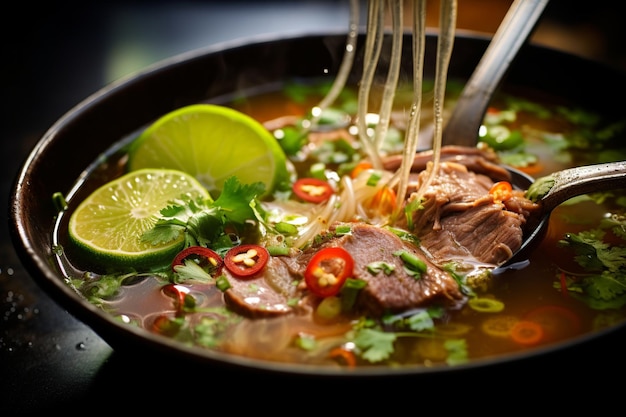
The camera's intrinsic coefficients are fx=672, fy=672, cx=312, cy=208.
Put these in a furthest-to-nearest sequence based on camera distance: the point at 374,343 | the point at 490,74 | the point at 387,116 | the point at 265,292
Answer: the point at 490,74 < the point at 387,116 < the point at 265,292 < the point at 374,343

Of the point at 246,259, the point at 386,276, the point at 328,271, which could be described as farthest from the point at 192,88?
the point at 386,276

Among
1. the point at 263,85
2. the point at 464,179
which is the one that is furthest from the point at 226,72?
the point at 464,179

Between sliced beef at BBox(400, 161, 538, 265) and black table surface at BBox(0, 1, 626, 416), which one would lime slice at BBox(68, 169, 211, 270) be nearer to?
black table surface at BBox(0, 1, 626, 416)

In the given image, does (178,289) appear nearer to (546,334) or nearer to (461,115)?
(546,334)

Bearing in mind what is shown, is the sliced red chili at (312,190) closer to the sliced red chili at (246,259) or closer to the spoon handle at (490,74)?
the sliced red chili at (246,259)

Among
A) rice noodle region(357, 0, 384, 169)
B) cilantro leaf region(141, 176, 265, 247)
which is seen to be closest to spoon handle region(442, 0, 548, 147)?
rice noodle region(357, 0, 384, 169)

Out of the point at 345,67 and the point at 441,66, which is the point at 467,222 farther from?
the point at 345,67
